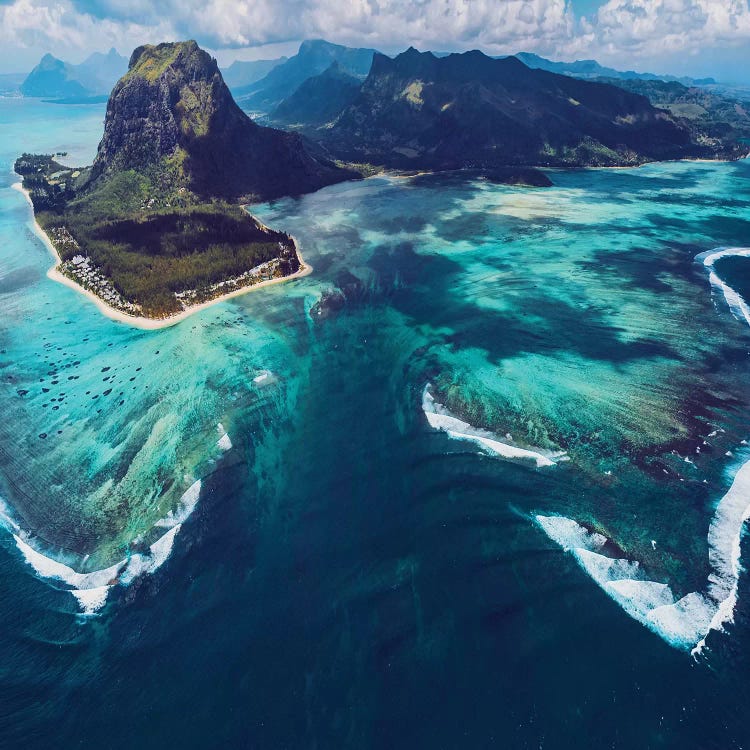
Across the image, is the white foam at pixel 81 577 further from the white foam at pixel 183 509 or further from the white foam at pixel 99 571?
the white foam at pixel 183 509

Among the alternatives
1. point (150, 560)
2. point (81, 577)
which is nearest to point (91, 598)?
point (81, 577)

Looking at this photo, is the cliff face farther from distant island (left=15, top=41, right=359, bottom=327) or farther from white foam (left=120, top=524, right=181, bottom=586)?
white foam (left=120, top=524, right=181, bottom=586)

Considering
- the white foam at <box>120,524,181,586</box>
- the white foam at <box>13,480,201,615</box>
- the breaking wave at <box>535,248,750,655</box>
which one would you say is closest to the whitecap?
the breaking wave at <box>535,248,750,655</box>

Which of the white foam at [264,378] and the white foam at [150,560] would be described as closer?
the white foam at [150,560]

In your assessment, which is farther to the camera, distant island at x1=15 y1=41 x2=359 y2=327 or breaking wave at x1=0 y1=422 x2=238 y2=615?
distant island at x1=15 y1=41 x2=359 y2=327

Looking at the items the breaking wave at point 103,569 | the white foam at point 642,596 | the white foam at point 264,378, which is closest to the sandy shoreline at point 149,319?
the white foam at point 264,378

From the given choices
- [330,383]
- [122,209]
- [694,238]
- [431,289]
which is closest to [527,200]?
[694,238]
